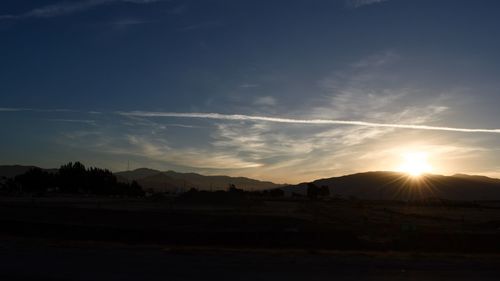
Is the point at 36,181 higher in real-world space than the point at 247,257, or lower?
higher

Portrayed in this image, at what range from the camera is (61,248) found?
23578mm

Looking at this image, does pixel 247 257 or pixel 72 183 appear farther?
pixel 72 183

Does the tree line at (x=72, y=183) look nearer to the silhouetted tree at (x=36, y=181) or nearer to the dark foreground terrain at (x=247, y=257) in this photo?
the silhouetted tree at (x=36, y=181)

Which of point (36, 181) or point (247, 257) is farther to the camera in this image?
point (36, 181)

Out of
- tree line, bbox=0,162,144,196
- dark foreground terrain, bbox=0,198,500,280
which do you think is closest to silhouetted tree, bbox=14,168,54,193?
tree line, bbox=0,162,144,196

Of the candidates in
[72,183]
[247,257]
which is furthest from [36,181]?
[247,257]

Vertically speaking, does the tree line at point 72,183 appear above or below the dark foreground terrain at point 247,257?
above

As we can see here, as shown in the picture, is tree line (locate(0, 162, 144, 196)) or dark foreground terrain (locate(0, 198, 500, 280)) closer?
dark foreground terrain (locate(0, 198, 500, 280))

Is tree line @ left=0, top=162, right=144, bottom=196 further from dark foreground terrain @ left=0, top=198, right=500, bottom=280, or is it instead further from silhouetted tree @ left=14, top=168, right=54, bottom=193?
dark foreground terrain @ left=0, top=198, right=500, bottom=280

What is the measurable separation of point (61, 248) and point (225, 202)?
6160 centimetres

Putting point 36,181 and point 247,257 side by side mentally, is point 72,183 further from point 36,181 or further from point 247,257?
point 247,257

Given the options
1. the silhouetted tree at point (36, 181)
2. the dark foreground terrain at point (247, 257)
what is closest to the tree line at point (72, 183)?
the silhouetted tree at point (36, 181)

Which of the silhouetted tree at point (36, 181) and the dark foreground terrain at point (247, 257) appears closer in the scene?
the dark foreground terrain at point (247, 257)

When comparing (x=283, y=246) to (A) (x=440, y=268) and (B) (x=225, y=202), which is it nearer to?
(A) (x=440, y=268)
